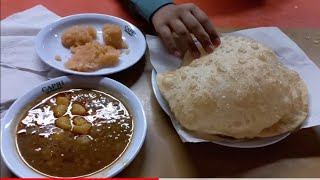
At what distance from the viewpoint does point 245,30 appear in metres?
0.91

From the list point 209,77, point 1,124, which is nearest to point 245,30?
point 209,77

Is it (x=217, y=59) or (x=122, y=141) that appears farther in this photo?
(x=217, y=59)

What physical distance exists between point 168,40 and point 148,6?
0.12 meters

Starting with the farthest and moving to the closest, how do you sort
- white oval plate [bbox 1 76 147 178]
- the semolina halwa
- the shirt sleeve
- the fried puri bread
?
the shirt sleeve → the semolina halwa → the fried puri bread → white oval plate [bbox 1 76 147 178]

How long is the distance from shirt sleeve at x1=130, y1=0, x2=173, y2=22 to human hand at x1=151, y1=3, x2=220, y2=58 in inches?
1.2

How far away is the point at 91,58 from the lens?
0.78 meters

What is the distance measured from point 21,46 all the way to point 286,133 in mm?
479

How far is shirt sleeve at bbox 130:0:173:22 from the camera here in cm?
92

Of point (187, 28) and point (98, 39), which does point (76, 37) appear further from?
point (187, 28)

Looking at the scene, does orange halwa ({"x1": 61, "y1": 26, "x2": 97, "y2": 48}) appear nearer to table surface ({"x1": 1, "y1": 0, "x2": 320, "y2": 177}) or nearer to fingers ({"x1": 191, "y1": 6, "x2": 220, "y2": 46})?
table surface ({"x1": 1, "y1": 0, "x2": 320, "y2": 177})

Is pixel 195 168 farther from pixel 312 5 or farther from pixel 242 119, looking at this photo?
pixel 312 5

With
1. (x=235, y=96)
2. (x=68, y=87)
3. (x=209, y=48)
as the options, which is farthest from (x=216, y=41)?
(x=68, y=87)

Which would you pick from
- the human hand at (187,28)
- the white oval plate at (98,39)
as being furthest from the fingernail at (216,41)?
the white oval plate at (98,39)

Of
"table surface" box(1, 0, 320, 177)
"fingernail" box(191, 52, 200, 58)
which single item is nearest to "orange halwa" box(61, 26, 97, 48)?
"table surface" box(1, 0, 320, 177)
